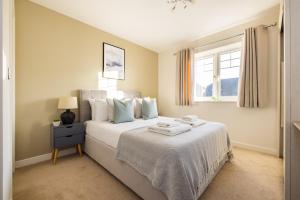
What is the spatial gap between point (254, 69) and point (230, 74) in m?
0.52

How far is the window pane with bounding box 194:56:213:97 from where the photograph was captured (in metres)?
3.42

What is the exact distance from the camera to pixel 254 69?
259 cm

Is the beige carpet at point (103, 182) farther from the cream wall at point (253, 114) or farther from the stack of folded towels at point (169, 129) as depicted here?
the stack of folded towels at point (169, 129)

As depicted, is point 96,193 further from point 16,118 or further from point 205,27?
point 205,27

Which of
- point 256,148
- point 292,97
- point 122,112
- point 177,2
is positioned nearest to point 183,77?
point 177,2

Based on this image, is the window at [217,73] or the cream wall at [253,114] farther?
the window at [217,73]

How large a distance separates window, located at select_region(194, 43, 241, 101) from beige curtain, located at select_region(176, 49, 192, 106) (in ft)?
0.60

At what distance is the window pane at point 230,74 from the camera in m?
3.00

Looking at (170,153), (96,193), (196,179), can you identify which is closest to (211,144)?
(196,179)

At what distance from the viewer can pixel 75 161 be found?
7.63 ft

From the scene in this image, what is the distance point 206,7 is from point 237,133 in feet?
8.22

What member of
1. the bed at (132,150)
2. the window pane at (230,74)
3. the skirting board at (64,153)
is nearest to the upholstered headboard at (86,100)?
the bed at (132,150)

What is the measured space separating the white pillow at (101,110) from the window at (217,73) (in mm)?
2253

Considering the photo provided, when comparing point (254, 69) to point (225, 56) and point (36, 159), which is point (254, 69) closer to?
point (225, 56)
